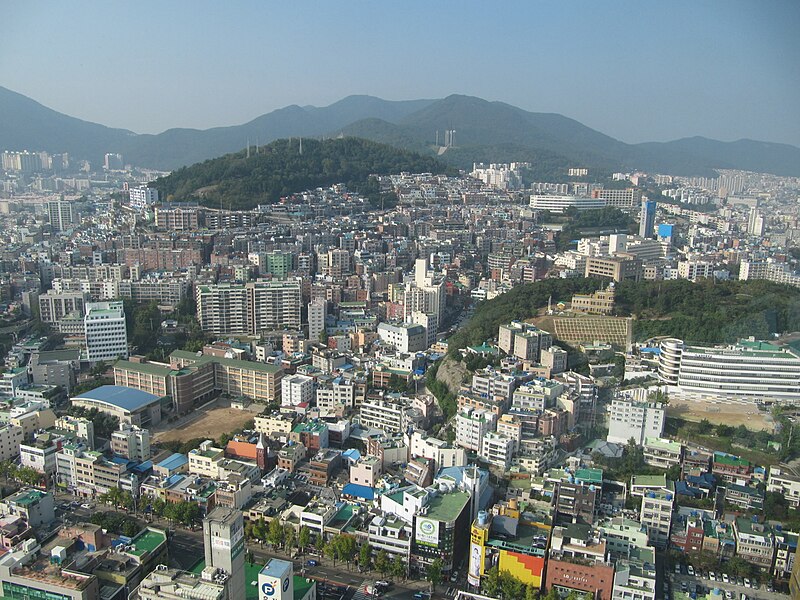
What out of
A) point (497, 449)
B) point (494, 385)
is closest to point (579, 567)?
point (497, 449)

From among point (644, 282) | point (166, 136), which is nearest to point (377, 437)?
point (644, 282)

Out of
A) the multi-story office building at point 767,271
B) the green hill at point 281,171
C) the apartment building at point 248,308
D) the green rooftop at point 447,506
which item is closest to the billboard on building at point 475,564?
the green rooftop at point 447,506

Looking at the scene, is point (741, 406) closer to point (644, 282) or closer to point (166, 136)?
point (644, 282)

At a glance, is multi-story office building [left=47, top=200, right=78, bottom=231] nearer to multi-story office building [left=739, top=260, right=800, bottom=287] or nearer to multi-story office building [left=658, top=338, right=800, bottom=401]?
multi-story office building [left=739, top=260, right=800, bottom=287]

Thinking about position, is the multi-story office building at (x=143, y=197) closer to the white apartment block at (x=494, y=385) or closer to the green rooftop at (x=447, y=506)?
the white apartment block at (x=494, y=385)

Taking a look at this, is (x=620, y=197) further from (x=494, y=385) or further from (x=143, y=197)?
(x=494, y=385)

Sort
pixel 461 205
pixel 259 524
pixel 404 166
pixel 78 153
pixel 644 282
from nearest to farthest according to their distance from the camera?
pixel 259 524
pixel 644 282
pixel 461 205
pixel 404 166
pixel 78 153

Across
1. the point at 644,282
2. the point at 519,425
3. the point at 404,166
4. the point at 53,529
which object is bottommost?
the point at 53,529
